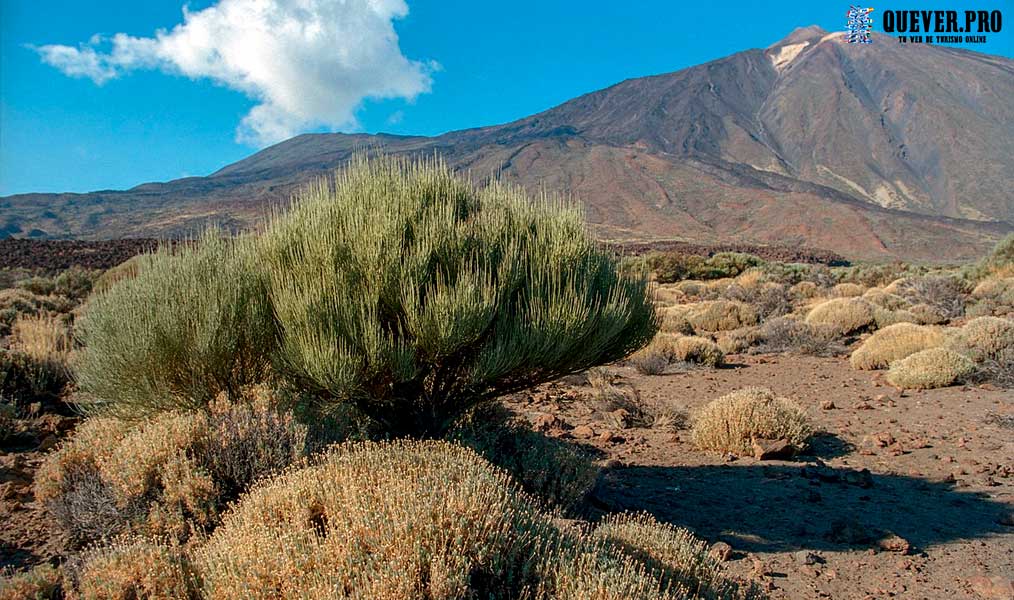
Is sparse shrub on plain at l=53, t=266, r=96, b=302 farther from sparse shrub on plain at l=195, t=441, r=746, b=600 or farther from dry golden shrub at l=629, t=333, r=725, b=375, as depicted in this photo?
sparse shrub on plain at l=195, t=441, r=746, b=600

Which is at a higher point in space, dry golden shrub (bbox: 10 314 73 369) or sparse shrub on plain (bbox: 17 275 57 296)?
sparse shrub on plain (bbox: 17 275 57 296)

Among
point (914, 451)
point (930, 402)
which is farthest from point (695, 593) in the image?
point (930, 402)

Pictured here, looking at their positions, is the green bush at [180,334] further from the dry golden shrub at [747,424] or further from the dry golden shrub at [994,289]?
the dry golden shrub at [994,289]

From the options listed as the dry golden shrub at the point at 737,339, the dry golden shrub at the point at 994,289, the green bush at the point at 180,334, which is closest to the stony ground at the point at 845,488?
the green bush at the point at 180,334

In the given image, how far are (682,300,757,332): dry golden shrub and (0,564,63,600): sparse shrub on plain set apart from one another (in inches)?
610

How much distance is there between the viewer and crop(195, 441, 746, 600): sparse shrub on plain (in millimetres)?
2904

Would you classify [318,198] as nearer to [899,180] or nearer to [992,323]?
[992,323]

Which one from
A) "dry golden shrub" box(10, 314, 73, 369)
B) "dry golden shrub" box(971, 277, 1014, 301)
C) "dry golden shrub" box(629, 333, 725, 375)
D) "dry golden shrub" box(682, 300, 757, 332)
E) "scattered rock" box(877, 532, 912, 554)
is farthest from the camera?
"dry golden shrub" box(971, 277, 1014, 301)

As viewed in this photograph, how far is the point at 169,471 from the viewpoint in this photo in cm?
448

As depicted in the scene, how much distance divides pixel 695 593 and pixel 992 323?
11.2m

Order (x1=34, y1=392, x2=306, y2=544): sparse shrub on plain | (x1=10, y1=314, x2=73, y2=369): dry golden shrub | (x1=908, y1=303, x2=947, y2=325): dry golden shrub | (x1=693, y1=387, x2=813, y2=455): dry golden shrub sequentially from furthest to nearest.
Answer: (x1=908, y1=303, x2=947, y2=325): dry golden shrub, (x1=10, y1=314, x2=73, y2=369): dry golden shrub, (x1=693, y1=387, x2=813, y2=455): dry golden shrub, (x1=34, y1=392, x2=306, y2=544): sparse shrub on plain

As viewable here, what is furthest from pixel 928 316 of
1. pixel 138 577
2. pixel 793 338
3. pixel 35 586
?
pixel 35 586

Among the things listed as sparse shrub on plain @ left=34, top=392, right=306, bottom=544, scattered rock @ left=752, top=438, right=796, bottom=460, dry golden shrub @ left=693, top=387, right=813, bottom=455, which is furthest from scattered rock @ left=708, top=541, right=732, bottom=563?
sparse shrub on plain @ left=34, top=392, right=306, bottom=544

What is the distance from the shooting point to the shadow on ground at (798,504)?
5.53 meters
